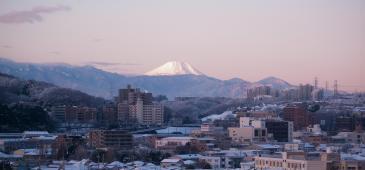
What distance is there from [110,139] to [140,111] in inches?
629

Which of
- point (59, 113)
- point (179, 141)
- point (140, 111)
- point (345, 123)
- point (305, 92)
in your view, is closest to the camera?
point (179, 141)

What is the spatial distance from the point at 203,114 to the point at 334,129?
1663 cm

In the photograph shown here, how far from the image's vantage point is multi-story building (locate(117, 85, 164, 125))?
44.7 meters

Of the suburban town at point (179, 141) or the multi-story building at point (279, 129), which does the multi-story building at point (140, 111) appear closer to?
the suburban town at point (179, 141)

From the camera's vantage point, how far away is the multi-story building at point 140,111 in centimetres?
4466

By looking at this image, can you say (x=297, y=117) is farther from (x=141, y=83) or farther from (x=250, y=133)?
(x=141, y=83)

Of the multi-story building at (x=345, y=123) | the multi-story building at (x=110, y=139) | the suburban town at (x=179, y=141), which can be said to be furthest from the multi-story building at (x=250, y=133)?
the multi-story building at (x=345, y=123)

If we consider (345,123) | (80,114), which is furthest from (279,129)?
(80,114)

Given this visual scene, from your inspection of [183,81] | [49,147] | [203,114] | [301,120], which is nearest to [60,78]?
[183,81]

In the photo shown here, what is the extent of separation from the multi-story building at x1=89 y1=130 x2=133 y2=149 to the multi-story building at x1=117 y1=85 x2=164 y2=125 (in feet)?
43.7

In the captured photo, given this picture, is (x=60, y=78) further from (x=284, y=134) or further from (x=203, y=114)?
(x=284, y=134)

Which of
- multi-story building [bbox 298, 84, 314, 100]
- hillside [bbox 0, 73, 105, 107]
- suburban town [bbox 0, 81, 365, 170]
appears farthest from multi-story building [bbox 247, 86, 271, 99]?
hillside [bbox 0, 73, 105, 107]

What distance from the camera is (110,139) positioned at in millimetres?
29719

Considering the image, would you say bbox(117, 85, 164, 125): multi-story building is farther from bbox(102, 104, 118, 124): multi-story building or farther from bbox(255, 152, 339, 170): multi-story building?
bbox(255, 152, 339, 170): multi-story building
